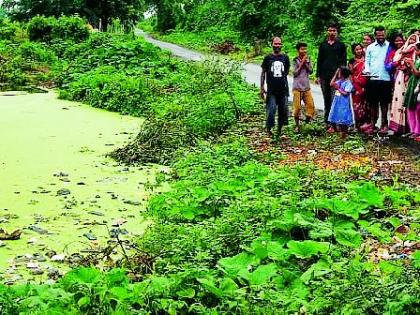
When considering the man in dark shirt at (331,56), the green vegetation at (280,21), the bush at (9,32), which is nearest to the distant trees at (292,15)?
the green vegetation at (280,21)

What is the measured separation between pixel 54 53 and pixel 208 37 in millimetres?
13911

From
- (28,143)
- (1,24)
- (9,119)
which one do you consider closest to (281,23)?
(1,24)

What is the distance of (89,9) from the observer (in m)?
33.7

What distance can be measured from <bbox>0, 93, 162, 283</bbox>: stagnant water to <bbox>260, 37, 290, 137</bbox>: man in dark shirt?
6.29 ft

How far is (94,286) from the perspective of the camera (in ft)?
15.3

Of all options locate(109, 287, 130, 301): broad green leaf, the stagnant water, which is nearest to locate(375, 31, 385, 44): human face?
the stagnant water

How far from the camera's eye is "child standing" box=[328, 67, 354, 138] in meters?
9.93

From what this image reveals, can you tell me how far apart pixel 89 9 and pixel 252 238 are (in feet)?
96.3

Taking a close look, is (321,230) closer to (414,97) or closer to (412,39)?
(414,97)

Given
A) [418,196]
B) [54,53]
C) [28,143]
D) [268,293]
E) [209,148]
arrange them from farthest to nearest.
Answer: [54,53] → [28,143] → [209,148] → [418,196] → [268,293]

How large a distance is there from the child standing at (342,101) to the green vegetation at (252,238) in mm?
260

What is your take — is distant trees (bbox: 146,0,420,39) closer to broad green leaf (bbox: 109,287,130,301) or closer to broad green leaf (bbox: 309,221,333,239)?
broad green leaf (bbox: 309,221,333,239)

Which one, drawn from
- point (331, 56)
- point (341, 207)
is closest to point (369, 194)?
point (341, 207)

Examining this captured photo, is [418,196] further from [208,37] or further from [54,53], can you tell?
[208,37]
